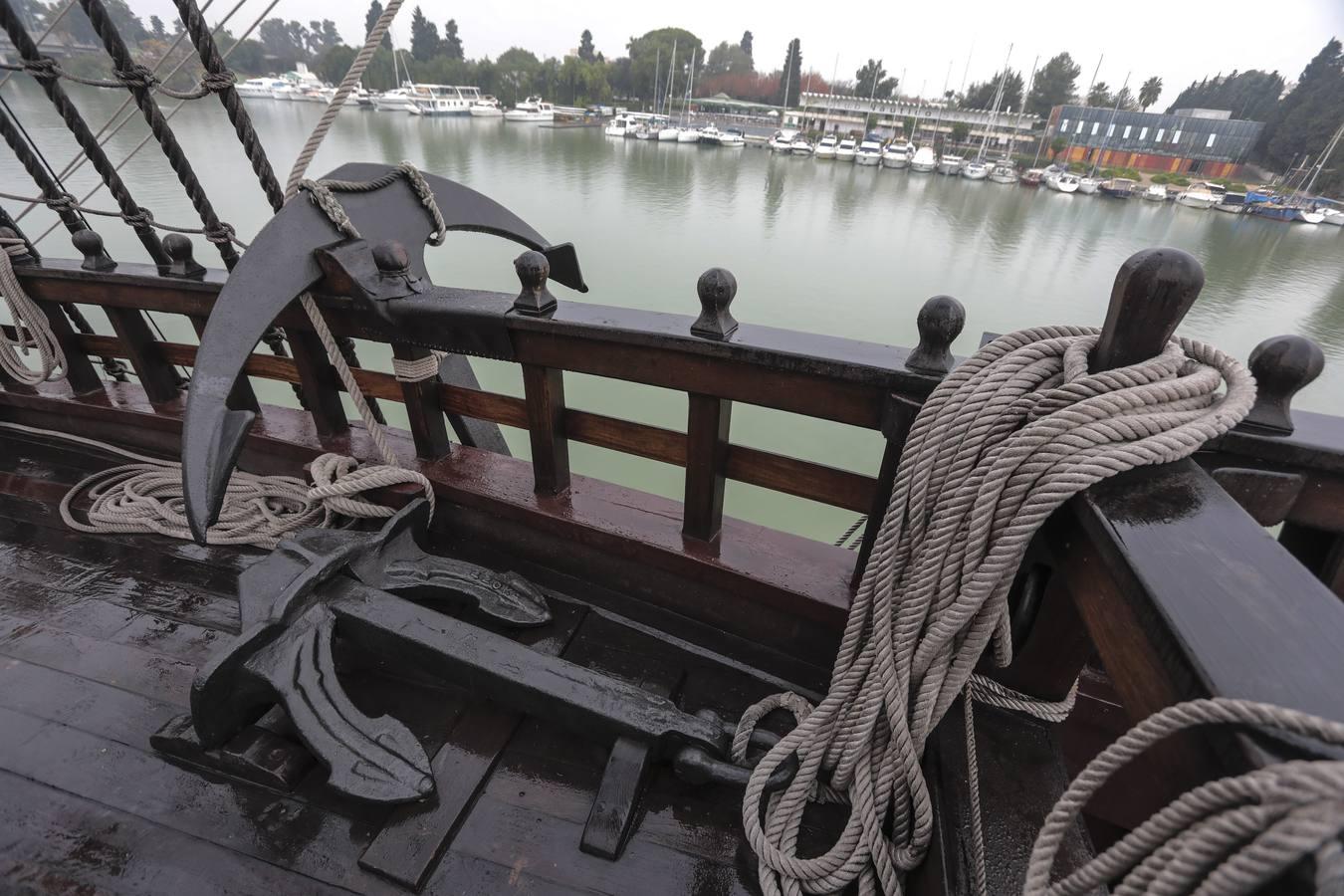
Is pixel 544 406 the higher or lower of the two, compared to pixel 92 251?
lower

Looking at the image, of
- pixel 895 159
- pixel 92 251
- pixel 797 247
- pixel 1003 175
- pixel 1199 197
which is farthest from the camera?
pixel 895 159

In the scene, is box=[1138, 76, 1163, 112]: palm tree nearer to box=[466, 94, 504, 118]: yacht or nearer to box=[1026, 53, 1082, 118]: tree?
box=[1026, 53, 1082, 118]: tree

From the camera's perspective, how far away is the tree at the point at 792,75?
55.9 meters

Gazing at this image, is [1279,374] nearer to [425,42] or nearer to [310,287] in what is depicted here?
[310,287]

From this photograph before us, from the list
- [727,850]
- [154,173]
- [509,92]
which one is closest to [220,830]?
[727,850]

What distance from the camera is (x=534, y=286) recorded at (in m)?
1.38

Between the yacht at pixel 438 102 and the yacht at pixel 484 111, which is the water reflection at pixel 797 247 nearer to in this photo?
the yacht at pixel 438 102

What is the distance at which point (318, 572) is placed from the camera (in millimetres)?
1324

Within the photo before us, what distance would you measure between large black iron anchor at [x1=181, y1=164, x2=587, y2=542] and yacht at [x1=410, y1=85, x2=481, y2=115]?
48.2 m

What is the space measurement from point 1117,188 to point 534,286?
35.1 m

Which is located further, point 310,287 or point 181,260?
point 181,260

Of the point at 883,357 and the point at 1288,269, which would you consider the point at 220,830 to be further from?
the point at 1288,269

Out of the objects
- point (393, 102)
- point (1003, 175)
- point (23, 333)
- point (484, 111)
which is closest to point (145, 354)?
point (23, 333)

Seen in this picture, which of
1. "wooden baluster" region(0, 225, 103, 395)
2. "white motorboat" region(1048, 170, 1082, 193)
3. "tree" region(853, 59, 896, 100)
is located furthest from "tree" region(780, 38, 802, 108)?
"wooden baluster" region(0, 225, 103, 395)
